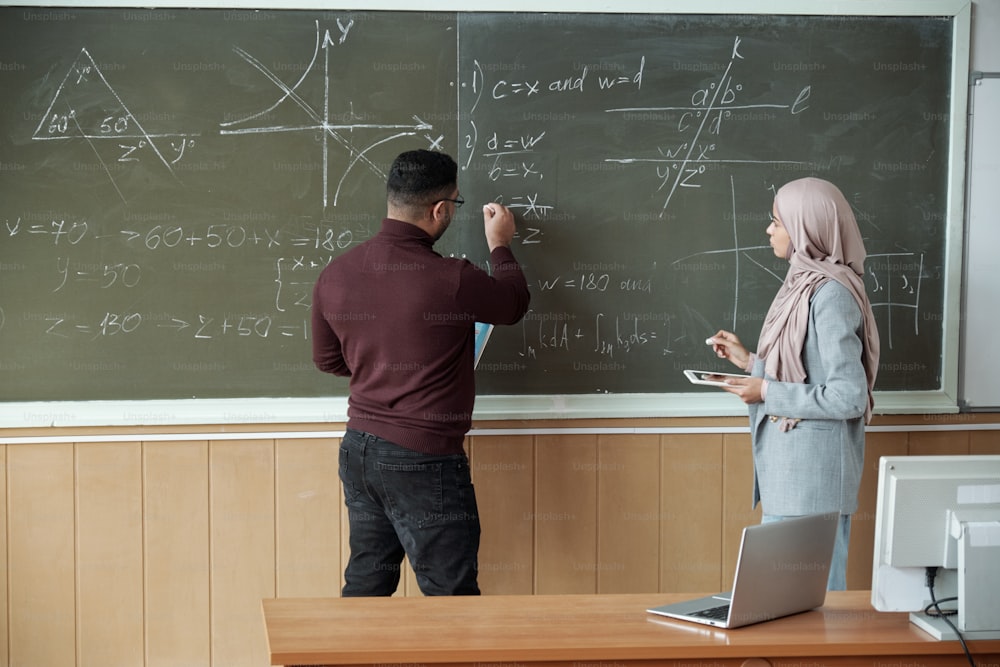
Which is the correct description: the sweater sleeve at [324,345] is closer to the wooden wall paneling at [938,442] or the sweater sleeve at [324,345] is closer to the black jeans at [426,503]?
the black jeans at [426,503]

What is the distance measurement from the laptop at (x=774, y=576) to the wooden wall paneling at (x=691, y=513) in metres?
1.18

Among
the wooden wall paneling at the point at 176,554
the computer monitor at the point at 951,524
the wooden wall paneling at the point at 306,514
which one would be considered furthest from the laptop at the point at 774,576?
the wooden wall paneling at the point at 176,554

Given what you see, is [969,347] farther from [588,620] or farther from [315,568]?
[315,568]

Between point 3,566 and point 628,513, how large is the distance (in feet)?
6.65

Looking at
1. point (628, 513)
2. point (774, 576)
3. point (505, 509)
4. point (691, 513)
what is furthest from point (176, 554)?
point (774, 576)

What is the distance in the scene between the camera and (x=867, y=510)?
125 inches

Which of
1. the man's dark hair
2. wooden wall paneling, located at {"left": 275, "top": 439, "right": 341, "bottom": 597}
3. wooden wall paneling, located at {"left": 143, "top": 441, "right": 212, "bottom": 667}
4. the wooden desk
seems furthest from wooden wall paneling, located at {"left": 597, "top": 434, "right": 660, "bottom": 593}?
wooden wall paneling, located at {"left": 143, "top": 441, "right": 212, "bottom": 667}

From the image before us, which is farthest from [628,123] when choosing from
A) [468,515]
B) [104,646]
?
[104,646]

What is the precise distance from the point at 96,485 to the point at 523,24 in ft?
6.63

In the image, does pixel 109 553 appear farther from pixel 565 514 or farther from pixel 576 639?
pixel 576 639

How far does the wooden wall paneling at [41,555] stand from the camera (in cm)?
292

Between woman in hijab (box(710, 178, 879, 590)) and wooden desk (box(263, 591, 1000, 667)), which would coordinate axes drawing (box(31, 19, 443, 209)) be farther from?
wooden desk (box(263, 591, 1000, 667))

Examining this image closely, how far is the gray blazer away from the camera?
2.40 m

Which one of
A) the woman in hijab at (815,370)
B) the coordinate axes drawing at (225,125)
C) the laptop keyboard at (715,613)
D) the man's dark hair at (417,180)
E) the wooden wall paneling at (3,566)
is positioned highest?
the coordinate axes drawing at (225,125)
